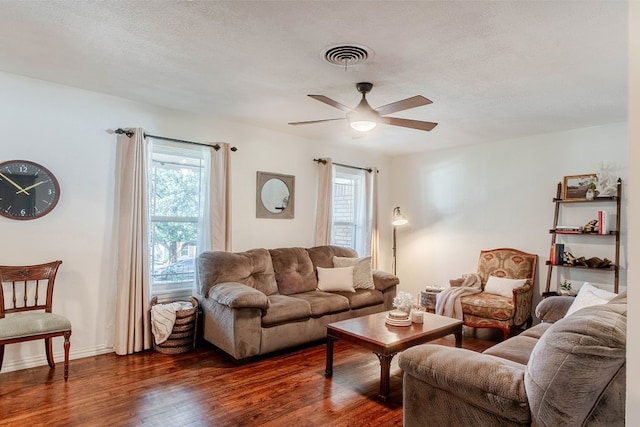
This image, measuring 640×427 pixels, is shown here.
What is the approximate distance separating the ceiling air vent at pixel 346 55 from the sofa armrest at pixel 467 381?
1.93 meters

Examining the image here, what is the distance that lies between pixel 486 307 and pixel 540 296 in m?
1.00

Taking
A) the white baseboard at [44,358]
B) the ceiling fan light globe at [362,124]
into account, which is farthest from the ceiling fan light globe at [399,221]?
the white baseboard at [44,358]

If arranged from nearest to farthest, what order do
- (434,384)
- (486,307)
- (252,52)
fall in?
(434,384)
(252,52)
(486,307)

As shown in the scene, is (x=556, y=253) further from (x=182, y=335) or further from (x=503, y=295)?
(x=182, y=335)

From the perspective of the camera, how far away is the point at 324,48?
2.54 metres

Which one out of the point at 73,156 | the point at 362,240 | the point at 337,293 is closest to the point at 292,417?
the point at 337,293

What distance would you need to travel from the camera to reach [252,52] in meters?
2.64

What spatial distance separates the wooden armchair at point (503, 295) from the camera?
4.14 metres

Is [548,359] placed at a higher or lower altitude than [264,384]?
higher

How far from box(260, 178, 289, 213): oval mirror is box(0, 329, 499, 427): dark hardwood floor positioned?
1.92m

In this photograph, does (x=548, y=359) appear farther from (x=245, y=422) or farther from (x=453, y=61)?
(x=453, y=61)

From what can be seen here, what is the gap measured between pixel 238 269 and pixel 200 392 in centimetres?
141

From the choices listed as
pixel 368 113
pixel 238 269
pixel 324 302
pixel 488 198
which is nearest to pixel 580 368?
pixel 368 113

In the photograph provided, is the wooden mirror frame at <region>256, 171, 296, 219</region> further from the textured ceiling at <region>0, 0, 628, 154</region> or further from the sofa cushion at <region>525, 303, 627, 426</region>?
the sofa cushion at <region>525, 303, 627, 426</region>
